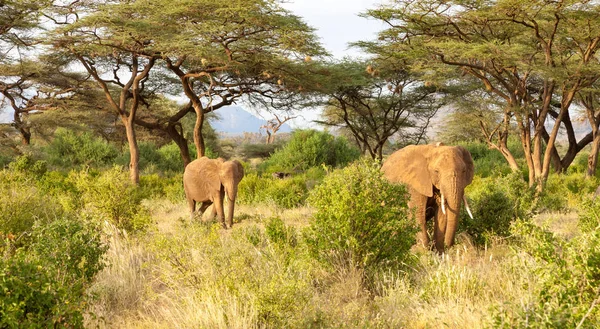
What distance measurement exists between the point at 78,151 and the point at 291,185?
49.4 ft

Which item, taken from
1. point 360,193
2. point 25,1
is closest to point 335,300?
point 360,193

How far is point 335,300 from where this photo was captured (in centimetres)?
490

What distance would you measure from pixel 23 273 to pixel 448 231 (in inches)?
193

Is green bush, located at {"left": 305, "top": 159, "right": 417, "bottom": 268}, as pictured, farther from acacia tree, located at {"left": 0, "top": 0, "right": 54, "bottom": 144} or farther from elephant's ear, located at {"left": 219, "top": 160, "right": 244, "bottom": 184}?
acacia tree, located at {"left": 0, "top": 0, "right": 54, "bottom": 144}

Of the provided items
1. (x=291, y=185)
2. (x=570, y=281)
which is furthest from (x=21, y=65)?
(x=570, y=281)

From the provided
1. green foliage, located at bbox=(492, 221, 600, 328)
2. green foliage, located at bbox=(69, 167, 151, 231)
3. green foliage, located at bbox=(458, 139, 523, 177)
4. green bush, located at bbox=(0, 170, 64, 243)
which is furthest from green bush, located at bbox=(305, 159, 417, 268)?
green foliage, located at bbox=(458, 139, 523, 177)

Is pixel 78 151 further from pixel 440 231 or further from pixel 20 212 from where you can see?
pixel 440 231

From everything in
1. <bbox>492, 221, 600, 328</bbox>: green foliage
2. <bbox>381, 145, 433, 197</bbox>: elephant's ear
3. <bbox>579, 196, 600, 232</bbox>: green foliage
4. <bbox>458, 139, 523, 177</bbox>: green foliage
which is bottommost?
<bbox>458, 139, 523, 177</bbox>: green foliage

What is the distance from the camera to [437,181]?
709 cm

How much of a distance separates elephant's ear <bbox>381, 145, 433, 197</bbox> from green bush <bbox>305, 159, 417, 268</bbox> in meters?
1.45

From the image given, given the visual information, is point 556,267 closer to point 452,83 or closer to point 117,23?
point 117,23

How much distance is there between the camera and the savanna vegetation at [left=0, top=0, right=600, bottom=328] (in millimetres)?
4094

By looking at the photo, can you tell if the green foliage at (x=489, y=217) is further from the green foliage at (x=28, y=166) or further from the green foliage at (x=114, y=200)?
the green foliage at (x=28, y=166)

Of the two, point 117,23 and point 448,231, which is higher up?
point 117,23
